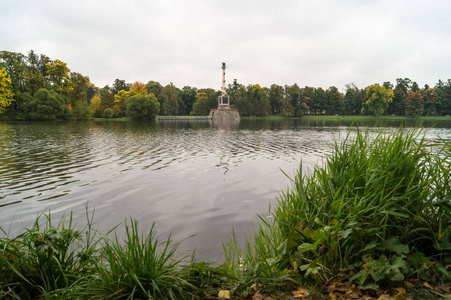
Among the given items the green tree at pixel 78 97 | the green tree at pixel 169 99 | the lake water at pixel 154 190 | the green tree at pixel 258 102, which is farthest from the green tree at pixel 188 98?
the lake water at pixel 154 190

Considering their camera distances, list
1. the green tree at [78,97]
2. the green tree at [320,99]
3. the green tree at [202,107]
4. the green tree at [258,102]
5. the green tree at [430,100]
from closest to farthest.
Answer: the green tree at [78,97], the green tree at [430,100], the green tree at [258,102], the green tree at [202,107], the green tree at [320,99]

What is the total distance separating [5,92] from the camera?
188 ft

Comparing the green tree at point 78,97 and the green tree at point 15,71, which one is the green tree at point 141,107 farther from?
the green tree at point 15,71

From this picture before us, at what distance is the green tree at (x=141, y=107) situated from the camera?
72438 mm

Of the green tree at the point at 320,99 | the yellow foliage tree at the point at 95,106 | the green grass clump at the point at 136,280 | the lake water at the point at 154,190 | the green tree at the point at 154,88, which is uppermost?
the green tree at the point at 154,88

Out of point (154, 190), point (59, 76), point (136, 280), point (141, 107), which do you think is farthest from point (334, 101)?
point (136, 280)

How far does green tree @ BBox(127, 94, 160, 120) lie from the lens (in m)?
72.4

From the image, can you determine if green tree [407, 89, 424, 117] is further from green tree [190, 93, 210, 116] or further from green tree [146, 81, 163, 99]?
green tree [146, 81, 163, 99]

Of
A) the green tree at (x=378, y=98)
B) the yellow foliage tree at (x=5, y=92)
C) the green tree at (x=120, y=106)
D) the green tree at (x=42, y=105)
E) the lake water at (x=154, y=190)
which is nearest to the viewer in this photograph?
the lake water at (x=154, y=190)

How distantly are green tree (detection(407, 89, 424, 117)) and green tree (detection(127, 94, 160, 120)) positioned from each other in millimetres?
82649

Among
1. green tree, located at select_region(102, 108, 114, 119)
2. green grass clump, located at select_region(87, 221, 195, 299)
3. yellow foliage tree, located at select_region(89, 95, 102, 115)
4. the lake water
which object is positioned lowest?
the lake water

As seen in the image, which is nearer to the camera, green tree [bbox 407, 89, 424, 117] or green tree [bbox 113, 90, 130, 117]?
green tree [bbox 113, 90, 130, 117]

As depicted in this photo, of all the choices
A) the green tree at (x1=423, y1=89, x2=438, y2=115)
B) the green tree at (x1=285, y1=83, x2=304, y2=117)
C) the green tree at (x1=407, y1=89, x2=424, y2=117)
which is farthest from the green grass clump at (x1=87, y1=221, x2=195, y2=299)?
the green tree at (x1=423, y1=89, x2=438, y2=115)

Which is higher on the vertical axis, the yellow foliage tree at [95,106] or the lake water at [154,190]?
the yellow foliage tree at [95,106]
